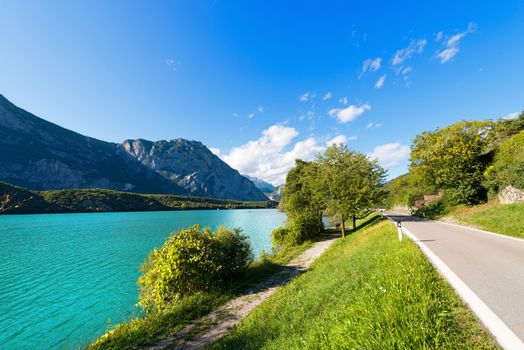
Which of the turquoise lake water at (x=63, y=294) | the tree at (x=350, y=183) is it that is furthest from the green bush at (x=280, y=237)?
the tree at (x=350, y=183)

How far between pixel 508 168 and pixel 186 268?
2907cm

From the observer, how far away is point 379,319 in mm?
4109

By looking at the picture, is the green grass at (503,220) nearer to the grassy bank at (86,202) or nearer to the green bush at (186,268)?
the green bush at (186,268)

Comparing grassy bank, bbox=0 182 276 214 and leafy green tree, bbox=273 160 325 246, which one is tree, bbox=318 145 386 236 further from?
grassy bank, bbox=0 182 276 214

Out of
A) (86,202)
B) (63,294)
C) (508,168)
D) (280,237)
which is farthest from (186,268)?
(86,202)

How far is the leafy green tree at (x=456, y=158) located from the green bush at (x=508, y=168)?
1871mm

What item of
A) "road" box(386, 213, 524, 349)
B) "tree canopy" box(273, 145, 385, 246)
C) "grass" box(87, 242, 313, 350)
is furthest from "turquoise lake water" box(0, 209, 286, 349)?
"road" box(386, 213, 524, 349)

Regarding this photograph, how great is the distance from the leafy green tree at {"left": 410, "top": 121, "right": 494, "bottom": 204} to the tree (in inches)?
305

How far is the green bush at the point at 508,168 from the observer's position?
18.9 m

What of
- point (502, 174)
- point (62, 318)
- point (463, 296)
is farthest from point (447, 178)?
point (62, 318)

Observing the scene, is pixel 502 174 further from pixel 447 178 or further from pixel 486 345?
pixel 486 345

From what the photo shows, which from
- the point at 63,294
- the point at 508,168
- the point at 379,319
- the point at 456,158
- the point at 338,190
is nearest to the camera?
the point at 379,319

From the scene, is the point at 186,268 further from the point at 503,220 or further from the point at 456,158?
the point at 456,158

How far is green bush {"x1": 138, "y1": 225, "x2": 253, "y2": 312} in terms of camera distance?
1158cm
